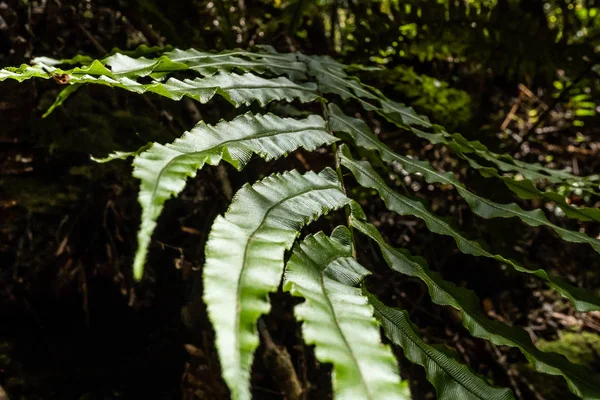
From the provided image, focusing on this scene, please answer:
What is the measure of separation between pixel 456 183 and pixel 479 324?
0.89ft

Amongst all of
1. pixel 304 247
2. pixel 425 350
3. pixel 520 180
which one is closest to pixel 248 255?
pixel 304 247

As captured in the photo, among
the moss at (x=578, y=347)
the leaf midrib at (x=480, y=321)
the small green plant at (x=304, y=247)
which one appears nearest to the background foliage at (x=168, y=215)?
the moss at (x=578, y=347)

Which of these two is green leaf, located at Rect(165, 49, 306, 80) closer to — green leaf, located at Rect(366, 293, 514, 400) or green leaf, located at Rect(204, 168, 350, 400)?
green leaf, located at Rect(204, 168, 350, 400)

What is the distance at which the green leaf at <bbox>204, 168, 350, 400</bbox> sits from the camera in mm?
335

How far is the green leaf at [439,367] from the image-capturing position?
0.53 meters

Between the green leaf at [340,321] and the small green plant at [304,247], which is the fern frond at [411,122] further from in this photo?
the green leaf at [340,321]

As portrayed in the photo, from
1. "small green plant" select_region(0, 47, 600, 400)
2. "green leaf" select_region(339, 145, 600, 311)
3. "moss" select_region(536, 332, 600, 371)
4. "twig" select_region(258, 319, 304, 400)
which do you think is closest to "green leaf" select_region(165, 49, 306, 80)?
"small green plant" select_region(0, 47, 600, 400)

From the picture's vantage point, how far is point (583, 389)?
0.60 m

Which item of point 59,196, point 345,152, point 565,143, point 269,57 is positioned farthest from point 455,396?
point 565,143

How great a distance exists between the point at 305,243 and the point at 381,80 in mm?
1555

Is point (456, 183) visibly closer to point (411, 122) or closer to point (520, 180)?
point (520, 180)

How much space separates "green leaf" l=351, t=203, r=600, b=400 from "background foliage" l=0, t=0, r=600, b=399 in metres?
0.78

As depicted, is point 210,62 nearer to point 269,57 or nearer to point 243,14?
point 269,57

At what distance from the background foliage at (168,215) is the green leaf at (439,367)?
2.70ft
